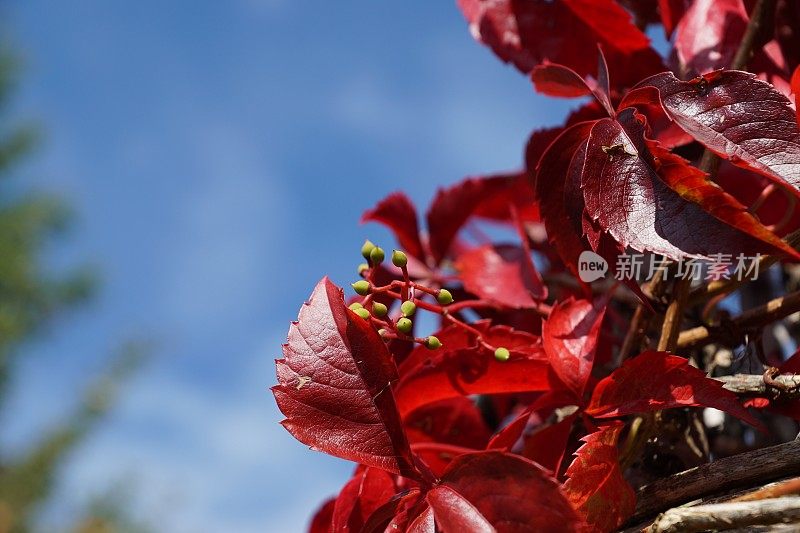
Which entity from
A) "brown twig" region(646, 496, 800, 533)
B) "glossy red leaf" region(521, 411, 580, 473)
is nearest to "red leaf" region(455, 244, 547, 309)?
"glossy red leaf" region(521, 411, 580, 473)

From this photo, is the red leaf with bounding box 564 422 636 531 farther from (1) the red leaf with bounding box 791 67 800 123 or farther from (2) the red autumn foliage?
(1) the red leaf with bounding box 791 67 800 123

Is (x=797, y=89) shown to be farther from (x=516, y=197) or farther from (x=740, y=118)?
(x=516, y=197)

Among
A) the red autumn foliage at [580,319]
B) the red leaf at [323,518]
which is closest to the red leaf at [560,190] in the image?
the red autumn foliage at [580,319]

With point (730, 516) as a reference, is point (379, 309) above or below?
above

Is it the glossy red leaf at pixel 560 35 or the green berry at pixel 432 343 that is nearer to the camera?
the green berry at pixel 432 343

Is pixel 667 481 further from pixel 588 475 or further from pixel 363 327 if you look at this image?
pixel 363 327

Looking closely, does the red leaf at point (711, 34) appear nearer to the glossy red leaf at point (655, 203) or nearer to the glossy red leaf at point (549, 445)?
the glossy red leaf at point (655, 203)

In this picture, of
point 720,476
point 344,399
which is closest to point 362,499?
point 344,399
